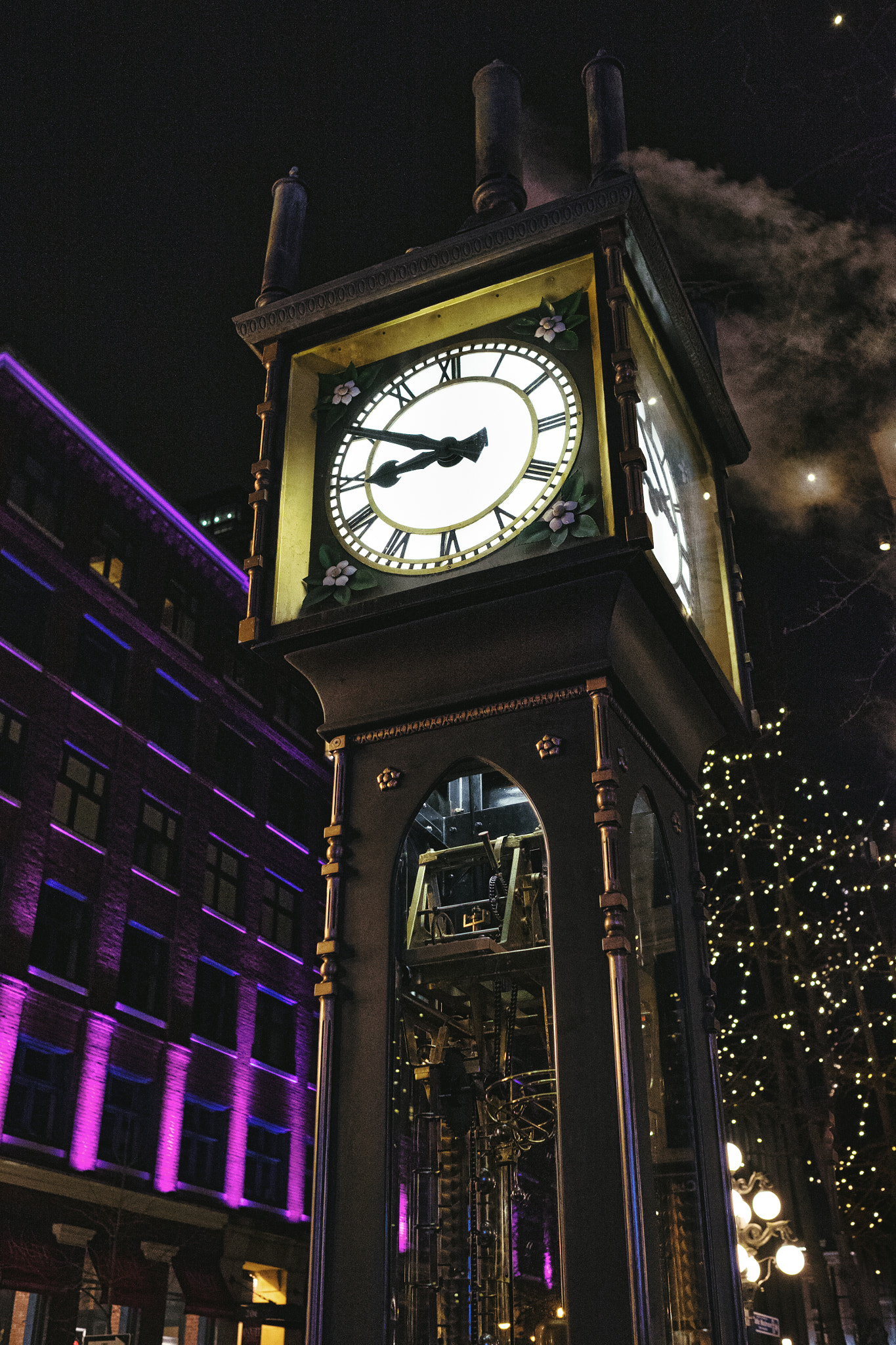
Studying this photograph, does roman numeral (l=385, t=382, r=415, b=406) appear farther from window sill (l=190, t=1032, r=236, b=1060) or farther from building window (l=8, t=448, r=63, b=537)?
window sill (l=190, t=1032, r=236, b=1060)

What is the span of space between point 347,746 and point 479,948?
3.01ft

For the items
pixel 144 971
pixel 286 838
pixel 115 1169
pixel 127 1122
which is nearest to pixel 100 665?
pixel 144 971

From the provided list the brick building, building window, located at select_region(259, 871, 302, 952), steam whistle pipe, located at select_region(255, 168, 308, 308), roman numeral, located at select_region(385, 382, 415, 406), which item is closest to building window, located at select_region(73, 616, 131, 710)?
the brick building

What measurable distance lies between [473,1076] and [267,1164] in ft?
75.3

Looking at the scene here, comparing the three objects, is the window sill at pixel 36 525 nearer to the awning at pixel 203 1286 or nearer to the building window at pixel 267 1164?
the building window at pixel 267 1164

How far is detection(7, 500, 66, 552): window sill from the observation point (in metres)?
21.7

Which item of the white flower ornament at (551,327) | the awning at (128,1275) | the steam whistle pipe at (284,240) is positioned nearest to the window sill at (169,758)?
the awning at (128,1275)

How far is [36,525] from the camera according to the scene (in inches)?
872

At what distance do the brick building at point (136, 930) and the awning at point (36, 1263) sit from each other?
0.16 ft

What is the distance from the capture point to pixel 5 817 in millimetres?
19750

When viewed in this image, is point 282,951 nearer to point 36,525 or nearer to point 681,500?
point 36,525

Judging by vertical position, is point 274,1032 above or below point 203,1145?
above

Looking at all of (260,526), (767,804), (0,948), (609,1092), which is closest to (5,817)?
(0,948)

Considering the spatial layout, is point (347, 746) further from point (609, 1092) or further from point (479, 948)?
point (609, 1092)
